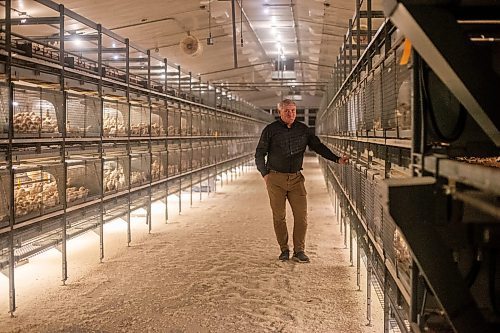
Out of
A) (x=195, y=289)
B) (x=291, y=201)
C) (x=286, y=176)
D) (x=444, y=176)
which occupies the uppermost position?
(x=444, y=176)

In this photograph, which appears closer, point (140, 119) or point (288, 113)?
point (288, 113)

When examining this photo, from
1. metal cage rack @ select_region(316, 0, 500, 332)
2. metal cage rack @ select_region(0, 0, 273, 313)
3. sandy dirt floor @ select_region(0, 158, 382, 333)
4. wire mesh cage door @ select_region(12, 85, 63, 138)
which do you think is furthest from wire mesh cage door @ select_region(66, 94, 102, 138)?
metal cage rack @ select_region(316, 0, 500, 332)

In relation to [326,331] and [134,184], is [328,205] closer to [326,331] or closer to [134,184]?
[134,184]

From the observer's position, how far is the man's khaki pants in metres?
5.25

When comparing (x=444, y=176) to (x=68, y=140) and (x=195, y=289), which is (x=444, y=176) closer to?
(x=195, y=289)

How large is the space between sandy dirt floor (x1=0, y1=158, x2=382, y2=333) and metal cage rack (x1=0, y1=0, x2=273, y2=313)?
0.31 metres

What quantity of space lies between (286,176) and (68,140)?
2.09m

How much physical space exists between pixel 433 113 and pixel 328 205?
776 centimetres

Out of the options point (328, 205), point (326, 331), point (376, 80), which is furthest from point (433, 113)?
point (328, 205)

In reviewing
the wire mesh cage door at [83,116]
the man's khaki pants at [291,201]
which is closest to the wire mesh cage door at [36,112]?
the wire mesh cage door at [83,116]

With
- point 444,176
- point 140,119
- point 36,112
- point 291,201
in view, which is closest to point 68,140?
point 36,112

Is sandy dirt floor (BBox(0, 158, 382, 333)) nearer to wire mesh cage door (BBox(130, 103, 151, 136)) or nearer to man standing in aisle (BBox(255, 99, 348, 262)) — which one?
man standing in aisle (BBox(255, 99, 348, 262))

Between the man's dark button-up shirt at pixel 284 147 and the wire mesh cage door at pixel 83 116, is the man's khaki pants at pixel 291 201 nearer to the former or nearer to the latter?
the man's dark button-up shirt at pixel 284 147

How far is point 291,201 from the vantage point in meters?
5.29
